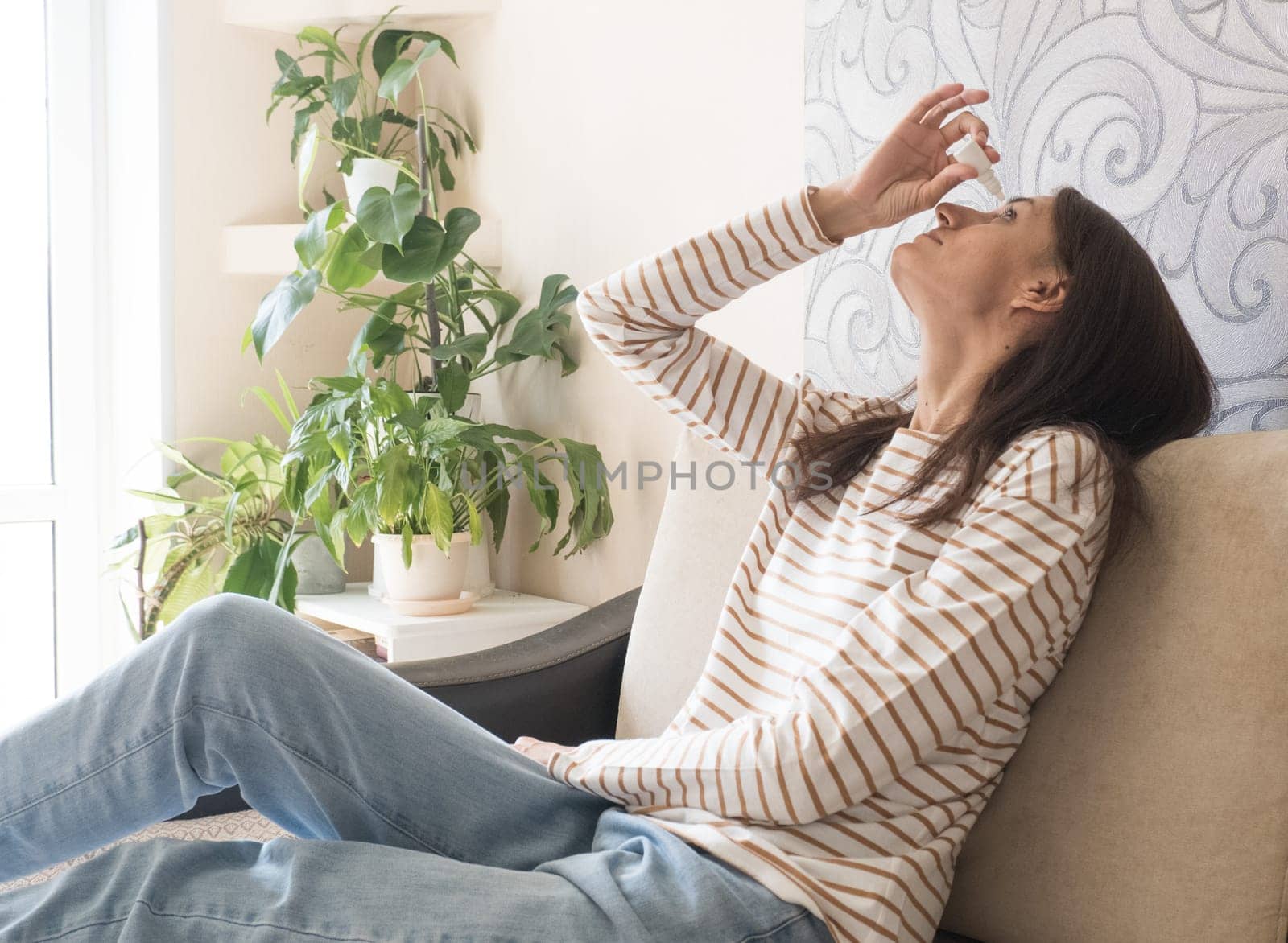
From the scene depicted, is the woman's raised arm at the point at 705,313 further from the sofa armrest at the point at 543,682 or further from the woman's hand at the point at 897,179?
the sofa armrest at the point at 543,682

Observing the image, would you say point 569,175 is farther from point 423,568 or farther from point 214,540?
point 214,540

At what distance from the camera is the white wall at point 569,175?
1.96 metres

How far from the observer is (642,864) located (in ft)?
3.33

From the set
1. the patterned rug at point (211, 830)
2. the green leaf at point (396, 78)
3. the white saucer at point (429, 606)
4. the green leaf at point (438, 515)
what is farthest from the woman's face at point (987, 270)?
the green leaf at point (396, 78)

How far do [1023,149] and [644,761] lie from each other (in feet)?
2.82

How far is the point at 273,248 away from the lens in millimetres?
2586

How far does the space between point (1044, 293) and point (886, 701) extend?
1.59ft

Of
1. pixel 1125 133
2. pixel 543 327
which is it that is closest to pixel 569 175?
pixel 543 327

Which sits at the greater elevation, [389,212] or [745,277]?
[389,212]

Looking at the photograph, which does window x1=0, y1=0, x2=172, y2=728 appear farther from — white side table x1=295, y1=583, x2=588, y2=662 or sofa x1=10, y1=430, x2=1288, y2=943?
sofa x1=10, y1=430, x2=1288, y2=943

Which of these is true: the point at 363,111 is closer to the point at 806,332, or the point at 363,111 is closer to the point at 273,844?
the point at 806,332

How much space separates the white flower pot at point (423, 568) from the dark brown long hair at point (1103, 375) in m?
1.15

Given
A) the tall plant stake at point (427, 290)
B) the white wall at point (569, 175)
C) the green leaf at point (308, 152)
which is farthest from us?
the green leaf at point (308, 152)

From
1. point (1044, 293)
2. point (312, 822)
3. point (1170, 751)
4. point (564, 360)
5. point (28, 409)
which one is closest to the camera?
point (1170, 751)
